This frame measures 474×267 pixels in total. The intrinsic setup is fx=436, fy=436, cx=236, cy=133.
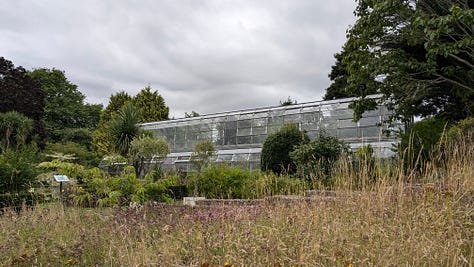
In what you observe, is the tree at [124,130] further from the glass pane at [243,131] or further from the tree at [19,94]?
the tree at [19,94]

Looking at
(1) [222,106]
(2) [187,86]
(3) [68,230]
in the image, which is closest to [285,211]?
(3) [68,230]

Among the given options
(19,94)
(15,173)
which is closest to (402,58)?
(15,173)

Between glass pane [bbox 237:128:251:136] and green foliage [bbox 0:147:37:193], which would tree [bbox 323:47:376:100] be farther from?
green foliage [bbox 0:147:37:193]

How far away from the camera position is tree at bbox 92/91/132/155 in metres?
23.5

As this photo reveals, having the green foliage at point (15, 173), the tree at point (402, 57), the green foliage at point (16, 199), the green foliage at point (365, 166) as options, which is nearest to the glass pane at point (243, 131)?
the tree at point (402, 57)

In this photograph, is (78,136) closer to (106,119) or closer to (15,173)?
(106,119)

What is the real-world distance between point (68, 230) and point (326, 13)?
21.6ft

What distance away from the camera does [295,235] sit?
114 inches

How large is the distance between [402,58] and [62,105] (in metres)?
25.7

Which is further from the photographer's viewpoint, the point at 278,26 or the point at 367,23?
the point at 367,23

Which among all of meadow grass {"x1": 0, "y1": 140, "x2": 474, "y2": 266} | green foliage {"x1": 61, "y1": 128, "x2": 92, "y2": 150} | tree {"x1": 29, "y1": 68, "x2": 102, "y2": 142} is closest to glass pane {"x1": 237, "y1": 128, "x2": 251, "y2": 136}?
green foliage {"x1": 61, "y1": 128, "x2": 92, "y2": 150}

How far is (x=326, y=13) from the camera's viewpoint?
874 cm

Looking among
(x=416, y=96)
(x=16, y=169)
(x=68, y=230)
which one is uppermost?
(x=416, y=96)

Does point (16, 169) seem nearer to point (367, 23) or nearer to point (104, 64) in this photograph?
point (104, 64)
